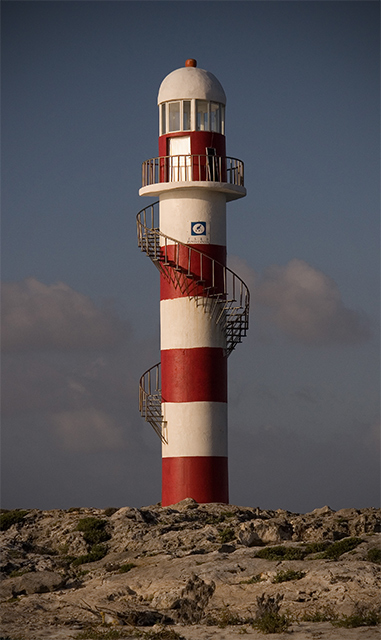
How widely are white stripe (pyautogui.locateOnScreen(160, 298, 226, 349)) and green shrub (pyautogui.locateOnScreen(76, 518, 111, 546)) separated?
6.63 m

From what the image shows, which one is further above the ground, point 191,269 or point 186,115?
point 186,115

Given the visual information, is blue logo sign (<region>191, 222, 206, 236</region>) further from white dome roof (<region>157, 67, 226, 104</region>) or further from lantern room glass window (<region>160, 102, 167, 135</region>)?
white dome roof (<region>157, 67, 226, 104</region>)

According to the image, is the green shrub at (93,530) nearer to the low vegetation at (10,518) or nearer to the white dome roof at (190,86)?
the low vegetation at (10,518)

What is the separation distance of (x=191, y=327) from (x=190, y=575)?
38.0ft

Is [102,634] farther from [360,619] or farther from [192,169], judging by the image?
[192,169]

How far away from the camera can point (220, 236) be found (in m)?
32.8

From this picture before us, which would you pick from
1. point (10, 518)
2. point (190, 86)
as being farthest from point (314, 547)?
point (190, 86)

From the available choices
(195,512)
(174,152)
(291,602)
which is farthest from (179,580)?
(174,152)

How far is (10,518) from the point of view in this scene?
30281 mm

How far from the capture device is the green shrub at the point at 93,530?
27578 millimetres

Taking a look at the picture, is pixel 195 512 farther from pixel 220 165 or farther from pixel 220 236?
pixel 220 165

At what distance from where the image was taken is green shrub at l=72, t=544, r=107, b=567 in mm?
25773

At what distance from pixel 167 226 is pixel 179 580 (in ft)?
46.0

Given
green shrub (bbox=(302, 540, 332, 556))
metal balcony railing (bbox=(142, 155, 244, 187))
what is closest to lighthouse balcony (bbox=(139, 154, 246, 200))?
metal balcony railing (bbox=(142, 155, 244, 187))
